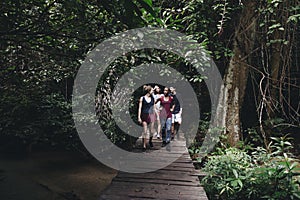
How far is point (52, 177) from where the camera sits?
19.8 feet

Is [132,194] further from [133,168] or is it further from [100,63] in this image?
[100,63]

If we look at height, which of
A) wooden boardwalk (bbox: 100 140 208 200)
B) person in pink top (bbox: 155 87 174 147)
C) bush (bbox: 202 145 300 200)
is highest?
person in pink top (bbox: 155 87 174 147)

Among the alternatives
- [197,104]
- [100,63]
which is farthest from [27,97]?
[197,104]

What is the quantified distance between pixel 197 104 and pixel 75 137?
380cm

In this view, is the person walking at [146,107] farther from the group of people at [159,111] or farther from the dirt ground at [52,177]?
the dirt ground at [52,177]

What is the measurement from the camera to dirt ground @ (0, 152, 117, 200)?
5.21m

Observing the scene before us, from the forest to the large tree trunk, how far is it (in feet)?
0.07

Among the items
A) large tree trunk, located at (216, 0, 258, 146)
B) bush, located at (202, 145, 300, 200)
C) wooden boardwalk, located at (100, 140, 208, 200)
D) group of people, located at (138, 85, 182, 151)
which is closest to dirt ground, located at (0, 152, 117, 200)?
group of people, located at (138, 85, 182, 151)

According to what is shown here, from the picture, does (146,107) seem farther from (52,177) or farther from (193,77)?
(52,177)

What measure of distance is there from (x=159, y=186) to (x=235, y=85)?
11.7 feet

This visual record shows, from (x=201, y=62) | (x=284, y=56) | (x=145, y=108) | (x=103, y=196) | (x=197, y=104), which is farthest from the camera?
(x=197, y=104)

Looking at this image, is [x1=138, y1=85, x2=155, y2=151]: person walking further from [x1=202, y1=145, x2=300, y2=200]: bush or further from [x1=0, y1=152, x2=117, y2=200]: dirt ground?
[x1=0, y1=152, x2=117, y2=200]: dirt ground

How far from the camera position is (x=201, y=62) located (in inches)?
143

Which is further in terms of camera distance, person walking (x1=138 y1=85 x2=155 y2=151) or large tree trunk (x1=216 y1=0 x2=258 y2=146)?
large tree trunk (x1=216 y1=0 x2=258 y2=146)
